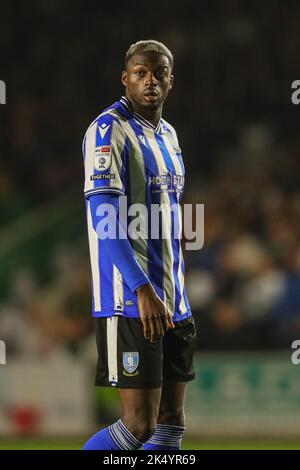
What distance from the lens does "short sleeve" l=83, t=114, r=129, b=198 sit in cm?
405

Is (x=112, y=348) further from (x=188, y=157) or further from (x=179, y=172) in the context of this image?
(x=188, y=157)

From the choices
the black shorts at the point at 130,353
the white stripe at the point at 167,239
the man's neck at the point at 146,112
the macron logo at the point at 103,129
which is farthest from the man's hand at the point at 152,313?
the man's neck at the point at 146,112

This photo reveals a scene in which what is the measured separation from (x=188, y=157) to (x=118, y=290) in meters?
7.33

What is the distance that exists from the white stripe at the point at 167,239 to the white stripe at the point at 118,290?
0.21 meters

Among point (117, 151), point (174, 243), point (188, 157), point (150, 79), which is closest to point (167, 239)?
point (174, 243)

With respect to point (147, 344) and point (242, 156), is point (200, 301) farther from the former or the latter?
point (147, 344)

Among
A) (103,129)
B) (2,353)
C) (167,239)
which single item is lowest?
(2,353)

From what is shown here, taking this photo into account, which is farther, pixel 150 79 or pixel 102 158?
pixel 150 79

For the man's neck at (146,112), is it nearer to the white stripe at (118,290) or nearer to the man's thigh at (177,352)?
the white stripe at (118,290)

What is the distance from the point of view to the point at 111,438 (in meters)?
4.10

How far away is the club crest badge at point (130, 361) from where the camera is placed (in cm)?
406

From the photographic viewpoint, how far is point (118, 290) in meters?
4.11

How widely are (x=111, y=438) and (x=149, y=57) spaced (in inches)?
65.1

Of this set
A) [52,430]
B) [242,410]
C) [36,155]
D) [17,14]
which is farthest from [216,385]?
[17,14]
